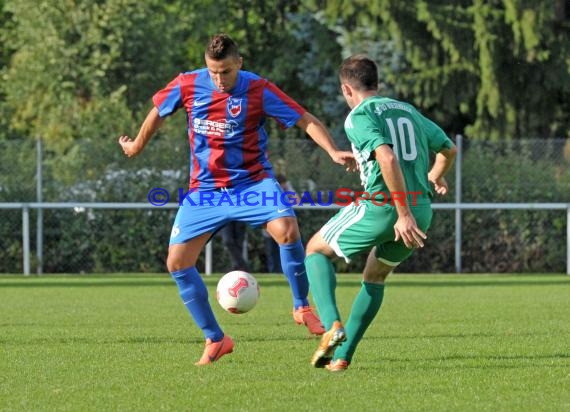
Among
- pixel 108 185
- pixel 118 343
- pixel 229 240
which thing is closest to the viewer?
pixel 118 343

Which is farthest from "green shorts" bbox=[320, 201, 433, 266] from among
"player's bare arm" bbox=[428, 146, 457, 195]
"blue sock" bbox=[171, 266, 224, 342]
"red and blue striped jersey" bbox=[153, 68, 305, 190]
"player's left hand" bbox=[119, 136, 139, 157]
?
"player's left hand" bbox=[119, 136, 139, 157]

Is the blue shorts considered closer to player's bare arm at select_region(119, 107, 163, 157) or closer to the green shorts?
player's bare arm at select_region(119, 107, 163, 157)

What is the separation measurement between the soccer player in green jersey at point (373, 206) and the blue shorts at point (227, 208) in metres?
1.05

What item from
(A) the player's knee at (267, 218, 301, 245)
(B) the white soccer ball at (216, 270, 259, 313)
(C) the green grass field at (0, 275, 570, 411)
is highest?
(A) the player's knee at (267, 218, 301, 245)

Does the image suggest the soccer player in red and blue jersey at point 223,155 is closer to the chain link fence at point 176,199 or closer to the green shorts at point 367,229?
the green shorts at point 367,229

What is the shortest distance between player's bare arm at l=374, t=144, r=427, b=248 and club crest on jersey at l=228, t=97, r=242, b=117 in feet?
6.13

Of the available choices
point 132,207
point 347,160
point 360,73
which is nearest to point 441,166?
point 347,160

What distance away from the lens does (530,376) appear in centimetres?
725

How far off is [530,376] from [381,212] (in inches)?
49.7

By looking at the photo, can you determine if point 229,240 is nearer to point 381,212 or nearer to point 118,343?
point 118,343

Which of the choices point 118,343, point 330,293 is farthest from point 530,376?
point 118,343

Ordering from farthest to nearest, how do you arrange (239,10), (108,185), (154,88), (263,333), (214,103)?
(239,10) → (154,88) → (108,185) → (263,333) → (214,103)

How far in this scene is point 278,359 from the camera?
822 centimetres

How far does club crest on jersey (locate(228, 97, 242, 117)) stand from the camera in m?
8.55
